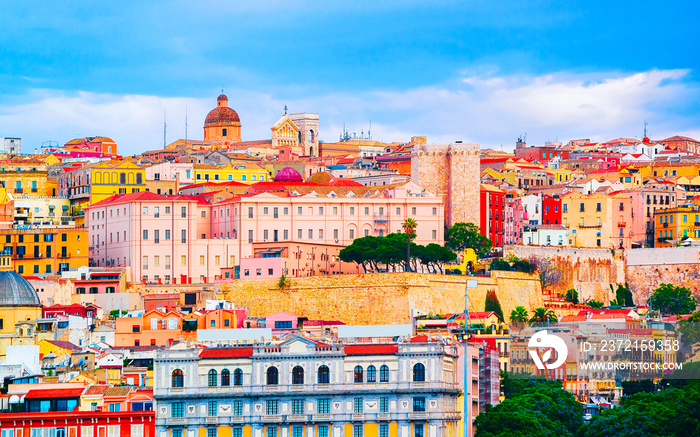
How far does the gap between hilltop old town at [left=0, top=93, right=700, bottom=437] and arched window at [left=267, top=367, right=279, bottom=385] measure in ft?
0.20

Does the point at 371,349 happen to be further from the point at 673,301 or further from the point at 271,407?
the point at 673,301

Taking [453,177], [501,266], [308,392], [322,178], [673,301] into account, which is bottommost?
[308,392]

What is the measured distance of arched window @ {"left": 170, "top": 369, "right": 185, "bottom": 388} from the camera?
67625 millimetres

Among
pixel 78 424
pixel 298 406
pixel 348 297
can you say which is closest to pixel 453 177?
pixel 348 297

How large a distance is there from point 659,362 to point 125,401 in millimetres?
37188

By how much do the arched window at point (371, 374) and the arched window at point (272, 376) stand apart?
3929mm

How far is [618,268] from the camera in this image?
379ft

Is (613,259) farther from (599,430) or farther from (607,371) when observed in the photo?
(599,430)

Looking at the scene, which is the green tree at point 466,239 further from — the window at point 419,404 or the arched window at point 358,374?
the window at point 419,404

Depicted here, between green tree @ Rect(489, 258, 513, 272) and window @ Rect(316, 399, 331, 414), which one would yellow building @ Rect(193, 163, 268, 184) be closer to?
green tree @ Rect(489, 258, 513, 272)

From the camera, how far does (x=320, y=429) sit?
2625 inches

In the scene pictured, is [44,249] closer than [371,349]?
No

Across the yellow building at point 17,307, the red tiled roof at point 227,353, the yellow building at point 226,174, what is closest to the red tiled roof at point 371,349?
the red tiled roof at point 227,353

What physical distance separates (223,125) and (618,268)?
235 feet
